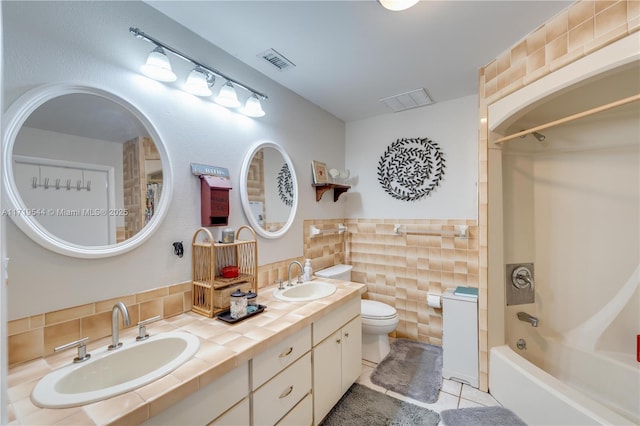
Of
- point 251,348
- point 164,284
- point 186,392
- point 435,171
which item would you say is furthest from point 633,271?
point 164,284

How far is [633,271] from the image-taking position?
6.36ft

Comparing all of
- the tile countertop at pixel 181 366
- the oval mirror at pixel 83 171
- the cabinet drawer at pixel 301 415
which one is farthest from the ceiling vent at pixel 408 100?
the cabinet drawer at pixel 301 415

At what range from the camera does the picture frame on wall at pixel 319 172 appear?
2.59 metres

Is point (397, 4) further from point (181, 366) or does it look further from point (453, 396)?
point (453, 396)

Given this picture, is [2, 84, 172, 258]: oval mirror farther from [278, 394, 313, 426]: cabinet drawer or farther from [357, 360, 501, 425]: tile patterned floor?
[357, 360, 501, 425]: tile patterned floor

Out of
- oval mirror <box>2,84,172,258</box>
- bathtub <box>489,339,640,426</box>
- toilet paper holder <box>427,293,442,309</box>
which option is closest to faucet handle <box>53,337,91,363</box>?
oval mirror <box>2,84,172,258</box>

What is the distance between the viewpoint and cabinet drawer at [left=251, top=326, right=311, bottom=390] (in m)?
1.23

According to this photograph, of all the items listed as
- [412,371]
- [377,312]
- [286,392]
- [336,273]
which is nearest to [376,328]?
[377,312]

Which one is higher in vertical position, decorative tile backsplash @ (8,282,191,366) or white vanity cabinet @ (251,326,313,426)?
decorative tile backsplash @ (8,282,191,366)

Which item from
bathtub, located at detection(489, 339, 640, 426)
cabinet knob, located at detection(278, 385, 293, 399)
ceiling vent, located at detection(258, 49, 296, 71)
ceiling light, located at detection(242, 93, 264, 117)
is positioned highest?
ceiling vent, located at detection(258, 49, 296, 71)

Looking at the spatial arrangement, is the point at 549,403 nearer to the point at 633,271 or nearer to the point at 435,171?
the point at 633,271

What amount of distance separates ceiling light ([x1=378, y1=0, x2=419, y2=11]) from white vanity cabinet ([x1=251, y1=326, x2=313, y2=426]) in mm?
1760

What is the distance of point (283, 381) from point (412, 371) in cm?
137

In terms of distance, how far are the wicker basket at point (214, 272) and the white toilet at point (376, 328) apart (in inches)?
34.9
